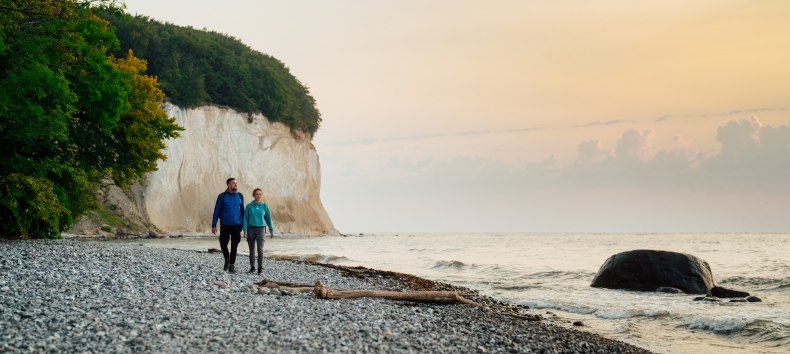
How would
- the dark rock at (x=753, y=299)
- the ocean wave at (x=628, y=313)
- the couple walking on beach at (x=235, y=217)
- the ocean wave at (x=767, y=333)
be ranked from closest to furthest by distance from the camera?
1. the ocean wave at (x=767, y=333)
2. the ocean wave at (x=628, y=313)
3. the couple walking on beach at (x=235, y=217)
4. the dark rock at (x=753, y=299)

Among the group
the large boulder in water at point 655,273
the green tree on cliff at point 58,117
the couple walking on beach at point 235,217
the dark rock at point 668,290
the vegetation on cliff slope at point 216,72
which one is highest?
the vegetation on cliff slope at point 216,72

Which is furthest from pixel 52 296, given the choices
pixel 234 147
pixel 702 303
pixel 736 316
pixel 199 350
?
pixel 234 147

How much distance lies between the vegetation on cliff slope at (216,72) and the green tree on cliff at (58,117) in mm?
33932

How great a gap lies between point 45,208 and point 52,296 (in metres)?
12.8

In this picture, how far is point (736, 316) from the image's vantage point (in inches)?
531

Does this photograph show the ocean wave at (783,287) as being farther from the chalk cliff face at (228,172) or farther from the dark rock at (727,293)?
the chalk cliff face at (228,172)

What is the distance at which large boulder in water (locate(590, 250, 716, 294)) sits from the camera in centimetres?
1823

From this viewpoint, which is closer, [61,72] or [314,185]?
[61,72]

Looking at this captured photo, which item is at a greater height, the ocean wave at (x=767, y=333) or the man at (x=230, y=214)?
the man at (x=230, y=214)

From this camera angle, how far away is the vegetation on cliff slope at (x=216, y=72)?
208 ft

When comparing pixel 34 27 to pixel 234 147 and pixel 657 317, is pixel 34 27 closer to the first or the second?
pixel 657 317

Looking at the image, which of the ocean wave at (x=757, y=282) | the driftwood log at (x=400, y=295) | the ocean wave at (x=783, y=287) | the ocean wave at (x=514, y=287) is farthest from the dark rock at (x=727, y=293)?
the driftwood log at (x=400, y=295)

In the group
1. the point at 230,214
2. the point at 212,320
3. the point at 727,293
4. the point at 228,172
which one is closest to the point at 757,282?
the point at 727,293

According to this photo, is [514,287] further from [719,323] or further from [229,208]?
[229,208]
